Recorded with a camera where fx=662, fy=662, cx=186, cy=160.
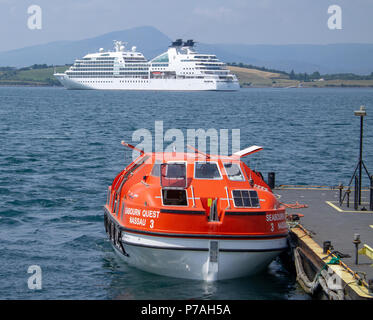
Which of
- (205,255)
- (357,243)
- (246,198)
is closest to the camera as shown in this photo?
(357,243)

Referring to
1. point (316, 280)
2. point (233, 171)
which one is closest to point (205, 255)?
point (316, 280)

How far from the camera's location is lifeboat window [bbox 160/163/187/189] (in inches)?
736

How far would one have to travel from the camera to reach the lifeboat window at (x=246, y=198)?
714 inches

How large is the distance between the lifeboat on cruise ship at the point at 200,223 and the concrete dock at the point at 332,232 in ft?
3.61

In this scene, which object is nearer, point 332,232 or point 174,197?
point 174,197

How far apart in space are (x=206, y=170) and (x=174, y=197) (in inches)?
60.6

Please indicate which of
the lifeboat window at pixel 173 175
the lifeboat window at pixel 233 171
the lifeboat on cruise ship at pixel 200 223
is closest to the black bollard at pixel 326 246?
the lifeboat on cruise ship at pixel 200 223

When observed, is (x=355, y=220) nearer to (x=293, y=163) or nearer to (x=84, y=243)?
(x=84, y=243)

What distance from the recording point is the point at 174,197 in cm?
1852

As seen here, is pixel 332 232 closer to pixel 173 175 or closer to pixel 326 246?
pixel 326 246

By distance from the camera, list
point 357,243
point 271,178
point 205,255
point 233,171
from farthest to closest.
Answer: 1. point 271,178
2. point 233,171
3. point 205,255
4. point 357,243

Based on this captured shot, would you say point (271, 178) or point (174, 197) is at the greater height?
point (174, 197)
